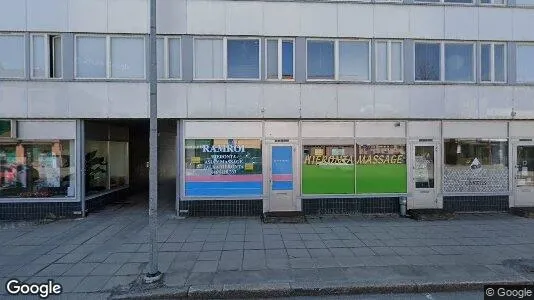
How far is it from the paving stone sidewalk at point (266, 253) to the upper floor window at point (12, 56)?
4391 mm

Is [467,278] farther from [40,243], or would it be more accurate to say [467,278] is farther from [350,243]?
[40,243]

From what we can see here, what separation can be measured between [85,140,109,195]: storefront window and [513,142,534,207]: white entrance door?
13.6 m

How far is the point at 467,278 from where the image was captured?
17.9 ft

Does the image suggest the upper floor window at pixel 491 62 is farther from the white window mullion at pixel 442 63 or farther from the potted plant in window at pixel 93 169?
the potted plant in window at pixel 93 169

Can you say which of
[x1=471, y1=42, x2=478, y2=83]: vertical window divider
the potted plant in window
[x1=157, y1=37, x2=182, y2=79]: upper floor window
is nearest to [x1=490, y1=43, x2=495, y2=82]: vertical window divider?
[x1=471, y1=42, x2=478, y2=83]: vertical window divider

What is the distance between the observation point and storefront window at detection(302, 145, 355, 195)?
1045 centimetres

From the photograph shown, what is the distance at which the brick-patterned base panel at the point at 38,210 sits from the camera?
976 cm

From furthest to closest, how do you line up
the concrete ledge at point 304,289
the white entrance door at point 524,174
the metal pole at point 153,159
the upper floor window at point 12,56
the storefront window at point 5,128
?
the white entrance door at point 524,174 < the upper floor window at point 12,56 < the storefront window at point 5,128 < the metal pole at point 153,159 < the concrete ledge at point 304,289

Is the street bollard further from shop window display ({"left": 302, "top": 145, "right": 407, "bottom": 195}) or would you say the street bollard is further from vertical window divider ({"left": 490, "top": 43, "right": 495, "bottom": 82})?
vertical window divider ({"left": 490, "top": 43, "right": 495, "bottom": 82})

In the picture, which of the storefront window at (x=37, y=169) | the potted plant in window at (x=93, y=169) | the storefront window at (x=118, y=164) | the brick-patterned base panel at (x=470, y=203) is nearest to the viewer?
the storefront window at (x=37, y=169)

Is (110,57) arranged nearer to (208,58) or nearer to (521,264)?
(208,58)

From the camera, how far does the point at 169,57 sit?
398 inches

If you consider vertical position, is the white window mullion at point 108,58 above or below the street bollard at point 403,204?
above

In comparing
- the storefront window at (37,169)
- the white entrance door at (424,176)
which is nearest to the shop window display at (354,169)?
the white entrance door at (424,176)
